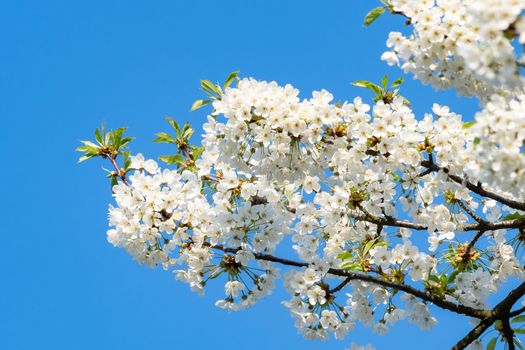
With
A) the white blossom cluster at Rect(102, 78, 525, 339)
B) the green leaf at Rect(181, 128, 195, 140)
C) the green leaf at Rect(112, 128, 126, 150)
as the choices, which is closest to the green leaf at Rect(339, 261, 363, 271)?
the white blossom cluster at Rect(102, 78, 525, 339)

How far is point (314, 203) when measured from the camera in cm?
820

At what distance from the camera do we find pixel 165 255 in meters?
7.58

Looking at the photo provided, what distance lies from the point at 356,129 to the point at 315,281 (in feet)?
4.74

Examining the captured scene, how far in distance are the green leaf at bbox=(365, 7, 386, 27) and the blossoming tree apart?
0.7 inches

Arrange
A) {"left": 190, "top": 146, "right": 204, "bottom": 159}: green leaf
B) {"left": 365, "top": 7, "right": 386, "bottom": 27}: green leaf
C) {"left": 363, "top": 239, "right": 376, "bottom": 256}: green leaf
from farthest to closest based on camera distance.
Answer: {"left": 190, "top": 146, "right": 204, "bottom": 159}: green leaf, {"left": 363, "top": 239, "right": 376, "bottom": 256}: green leaf, {"left": 365, "top": 7, "right": 386, "bottom": 27}: green leaf

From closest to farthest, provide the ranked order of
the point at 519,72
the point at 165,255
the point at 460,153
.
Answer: the point at 519,72 < the point at 460,153 < the point at 165,255

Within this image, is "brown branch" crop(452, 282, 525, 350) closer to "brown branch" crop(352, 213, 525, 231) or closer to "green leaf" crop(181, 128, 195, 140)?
"brown branch" crop(352, 213, 525, 231)

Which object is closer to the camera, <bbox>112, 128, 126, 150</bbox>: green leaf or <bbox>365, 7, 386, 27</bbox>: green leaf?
<bbox>365, 7, 386, 27</bbox>: green leaf

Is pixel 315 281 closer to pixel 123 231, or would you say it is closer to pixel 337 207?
pixel 337 207

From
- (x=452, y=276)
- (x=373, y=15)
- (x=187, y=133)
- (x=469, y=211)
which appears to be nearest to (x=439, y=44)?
(x=373, y=15)

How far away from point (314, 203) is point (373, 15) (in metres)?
2.16

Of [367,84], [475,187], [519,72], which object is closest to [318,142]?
[367,84]

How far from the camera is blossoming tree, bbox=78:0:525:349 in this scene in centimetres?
703

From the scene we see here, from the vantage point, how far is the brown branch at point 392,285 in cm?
734
